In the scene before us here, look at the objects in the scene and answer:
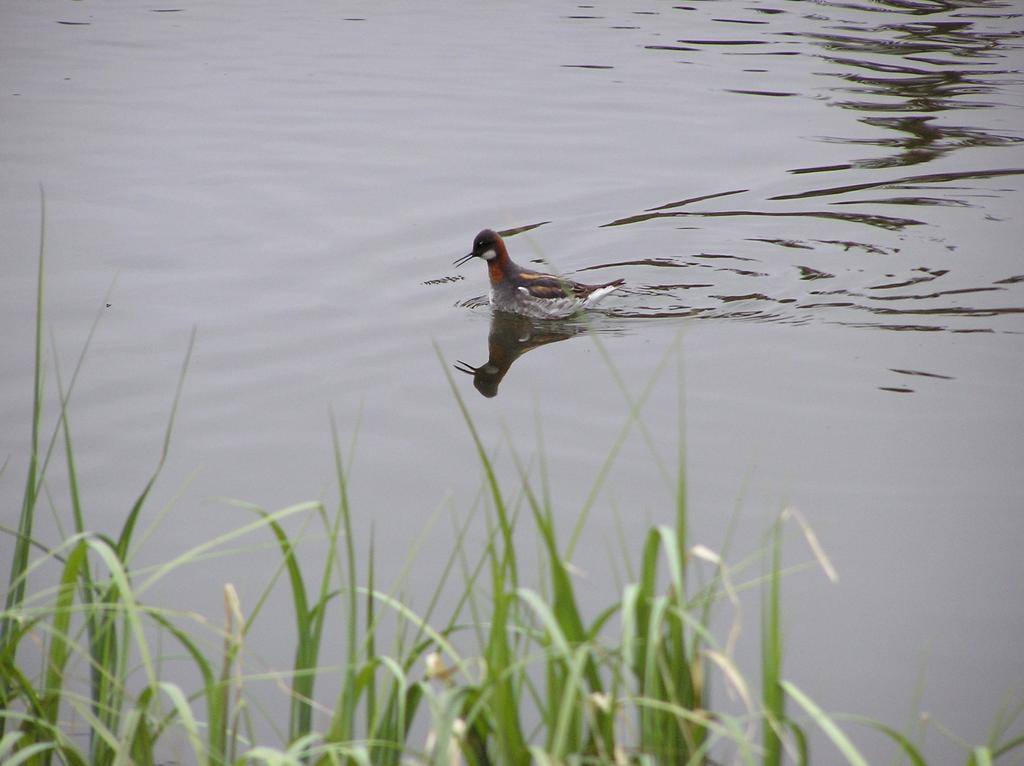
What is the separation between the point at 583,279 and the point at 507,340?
1.61m

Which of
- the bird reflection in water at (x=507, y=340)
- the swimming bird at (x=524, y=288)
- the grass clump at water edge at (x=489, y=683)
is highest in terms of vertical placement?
the grass clump at water edge at (x=489, y=683)

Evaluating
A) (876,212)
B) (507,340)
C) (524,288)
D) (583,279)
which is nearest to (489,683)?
(507,340)

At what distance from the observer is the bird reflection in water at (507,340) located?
8352mm

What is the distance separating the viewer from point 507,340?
30.7 ft

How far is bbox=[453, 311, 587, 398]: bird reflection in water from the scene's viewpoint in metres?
8.35

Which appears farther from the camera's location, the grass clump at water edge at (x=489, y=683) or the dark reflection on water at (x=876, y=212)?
the dark reflection on water at (x=876, y=212)

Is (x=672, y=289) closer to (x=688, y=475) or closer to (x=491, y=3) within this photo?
(x=688, y=475)

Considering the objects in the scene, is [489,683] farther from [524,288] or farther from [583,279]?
[583,279]

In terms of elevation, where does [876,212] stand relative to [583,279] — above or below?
above

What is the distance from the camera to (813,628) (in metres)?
5.32

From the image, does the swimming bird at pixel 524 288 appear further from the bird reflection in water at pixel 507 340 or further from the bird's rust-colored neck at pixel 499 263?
the bird reflection in water at pixel 507 340

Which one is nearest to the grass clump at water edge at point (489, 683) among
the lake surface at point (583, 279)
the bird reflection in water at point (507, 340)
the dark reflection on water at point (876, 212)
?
the lake surface at point (583, 279)

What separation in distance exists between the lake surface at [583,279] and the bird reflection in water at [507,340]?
0.17 ft

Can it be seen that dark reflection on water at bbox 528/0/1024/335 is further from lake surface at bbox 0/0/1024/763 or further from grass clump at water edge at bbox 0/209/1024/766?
grass clump at water edge at bbox 0/209/1024/766
